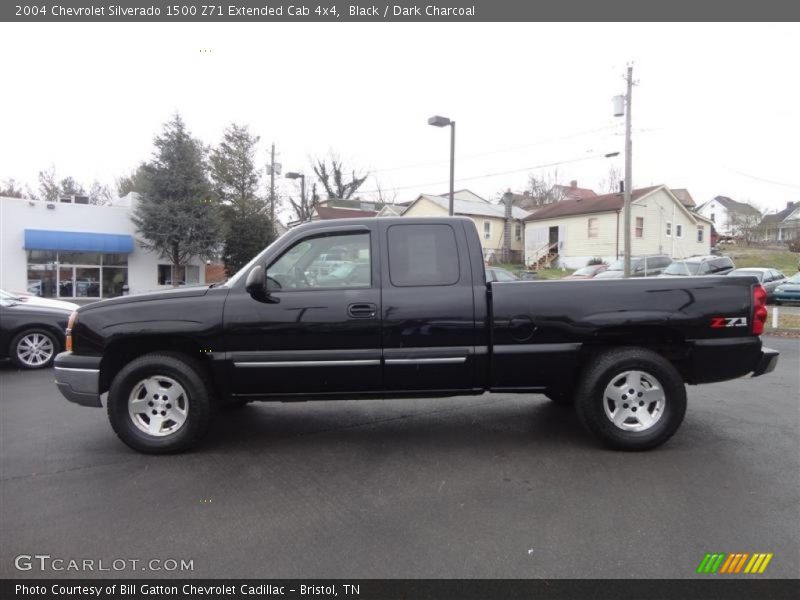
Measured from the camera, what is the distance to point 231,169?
37.3 metres

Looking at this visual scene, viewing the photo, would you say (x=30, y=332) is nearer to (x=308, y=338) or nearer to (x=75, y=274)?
(x=308, y=338)

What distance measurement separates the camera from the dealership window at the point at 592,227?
37.5 metres

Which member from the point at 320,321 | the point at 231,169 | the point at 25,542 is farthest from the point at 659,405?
the point at 231,169

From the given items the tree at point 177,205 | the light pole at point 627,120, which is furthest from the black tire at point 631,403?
the tree at point 177,205

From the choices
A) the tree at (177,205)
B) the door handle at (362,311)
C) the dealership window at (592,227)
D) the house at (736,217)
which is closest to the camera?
the door handle at (362,311)

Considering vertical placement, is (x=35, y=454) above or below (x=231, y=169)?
below

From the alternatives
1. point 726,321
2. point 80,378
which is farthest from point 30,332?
point 726,321

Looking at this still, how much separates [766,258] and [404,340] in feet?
154

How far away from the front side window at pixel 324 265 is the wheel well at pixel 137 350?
33.1 inches

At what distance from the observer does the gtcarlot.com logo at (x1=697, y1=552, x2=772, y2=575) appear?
2.78 metres

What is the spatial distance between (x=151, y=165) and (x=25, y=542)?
29024mm

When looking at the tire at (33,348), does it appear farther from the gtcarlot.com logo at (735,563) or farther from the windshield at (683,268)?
the windshield at (683,268)

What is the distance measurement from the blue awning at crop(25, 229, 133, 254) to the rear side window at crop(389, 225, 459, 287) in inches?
1027

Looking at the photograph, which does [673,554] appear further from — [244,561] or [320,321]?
[320,321]
